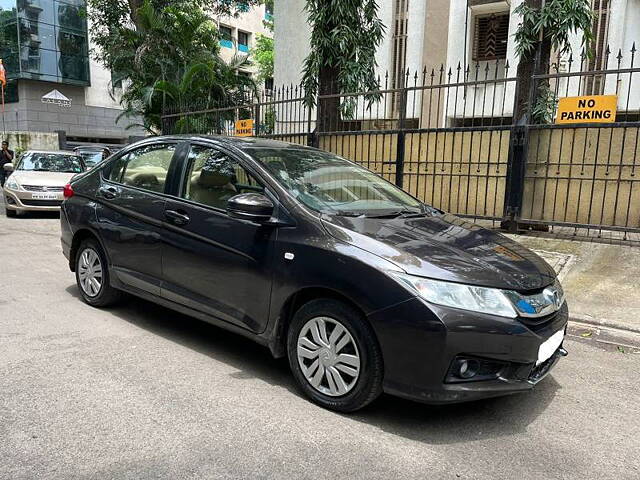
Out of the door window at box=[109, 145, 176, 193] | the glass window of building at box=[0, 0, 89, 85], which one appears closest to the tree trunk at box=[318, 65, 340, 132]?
the door window at box=[109, 145, 176, 193]

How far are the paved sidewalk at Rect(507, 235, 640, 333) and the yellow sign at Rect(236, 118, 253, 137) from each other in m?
6.56

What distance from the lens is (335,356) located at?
3.12m

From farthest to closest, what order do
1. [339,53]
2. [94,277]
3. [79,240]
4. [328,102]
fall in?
[328,102] < [339,53] < [79,240] < [94,277]

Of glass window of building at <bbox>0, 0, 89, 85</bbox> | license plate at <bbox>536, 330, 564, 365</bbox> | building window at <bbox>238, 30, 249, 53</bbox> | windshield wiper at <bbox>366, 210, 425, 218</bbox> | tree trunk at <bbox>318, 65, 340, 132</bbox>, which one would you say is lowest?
license plate at <bbox>536, 330, 564, 365</bbox>

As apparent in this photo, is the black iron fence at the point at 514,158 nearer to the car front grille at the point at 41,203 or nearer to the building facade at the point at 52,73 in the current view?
the car front grille at the point at 41,203

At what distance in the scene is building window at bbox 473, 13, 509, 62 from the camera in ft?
49.9

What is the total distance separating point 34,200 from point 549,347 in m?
11.5

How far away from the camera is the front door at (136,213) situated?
4.30m

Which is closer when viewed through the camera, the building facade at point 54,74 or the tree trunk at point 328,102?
the tree trunk at point 328,102

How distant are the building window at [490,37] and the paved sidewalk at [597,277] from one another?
9.17 metres

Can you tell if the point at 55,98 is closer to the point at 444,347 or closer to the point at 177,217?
the point at 177,217

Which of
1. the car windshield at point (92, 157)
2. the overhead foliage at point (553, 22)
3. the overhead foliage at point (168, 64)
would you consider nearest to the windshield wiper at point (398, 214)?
the overhead foliage at point (553, 22)

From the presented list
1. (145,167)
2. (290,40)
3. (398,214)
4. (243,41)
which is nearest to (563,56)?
(290,40)

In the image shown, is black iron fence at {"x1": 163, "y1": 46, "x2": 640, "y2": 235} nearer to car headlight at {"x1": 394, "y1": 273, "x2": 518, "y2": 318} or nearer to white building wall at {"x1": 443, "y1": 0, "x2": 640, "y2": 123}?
white building wall at {"x1": 443, "y1": 0, "x2": 640, "y2": 123}
